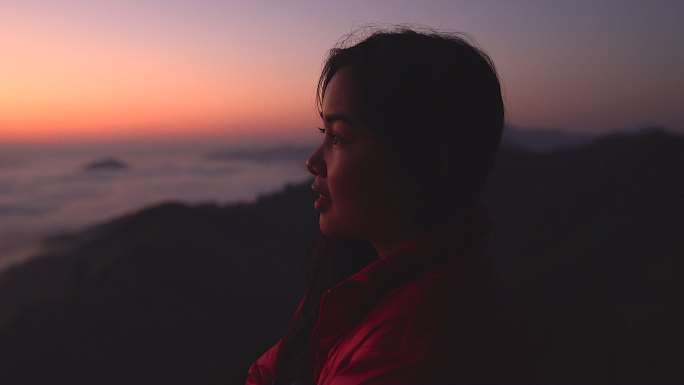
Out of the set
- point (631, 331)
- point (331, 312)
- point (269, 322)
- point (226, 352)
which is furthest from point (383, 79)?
point (269, 322)

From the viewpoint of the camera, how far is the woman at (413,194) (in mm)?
1193

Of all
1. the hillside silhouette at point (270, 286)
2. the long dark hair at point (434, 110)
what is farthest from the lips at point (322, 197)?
the hillside silhouette at point (270, 286)

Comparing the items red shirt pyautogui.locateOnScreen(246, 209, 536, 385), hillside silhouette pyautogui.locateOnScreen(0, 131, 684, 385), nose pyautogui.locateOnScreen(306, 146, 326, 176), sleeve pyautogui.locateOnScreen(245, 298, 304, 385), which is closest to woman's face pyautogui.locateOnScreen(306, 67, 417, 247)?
nose pyautogui.locateOnScreen(306, 146, 326, 176)

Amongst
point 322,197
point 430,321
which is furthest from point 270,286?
point 430,321

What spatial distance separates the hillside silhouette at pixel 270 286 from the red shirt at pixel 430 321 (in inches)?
135

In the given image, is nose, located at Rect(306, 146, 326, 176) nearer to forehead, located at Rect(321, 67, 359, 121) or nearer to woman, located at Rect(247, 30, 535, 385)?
woman, located at Rect(247, 30, 535, 385)

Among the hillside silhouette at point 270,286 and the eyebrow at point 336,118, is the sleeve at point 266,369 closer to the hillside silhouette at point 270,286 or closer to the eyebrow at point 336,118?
the eyebrow at point 336,118

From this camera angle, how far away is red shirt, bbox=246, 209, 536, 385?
1.11m

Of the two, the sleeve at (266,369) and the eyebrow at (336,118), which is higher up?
the eyebrow at (336,118)

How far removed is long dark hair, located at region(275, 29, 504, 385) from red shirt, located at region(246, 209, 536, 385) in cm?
11

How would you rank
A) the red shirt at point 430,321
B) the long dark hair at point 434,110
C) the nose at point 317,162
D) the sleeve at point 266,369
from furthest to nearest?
the sleeve at point 266,369, the nose at point 317,162, the long dark hair at point 434,110, the red shirt at point 430,321

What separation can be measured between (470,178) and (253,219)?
491 inches

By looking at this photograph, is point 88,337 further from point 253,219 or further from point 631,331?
point 253,219

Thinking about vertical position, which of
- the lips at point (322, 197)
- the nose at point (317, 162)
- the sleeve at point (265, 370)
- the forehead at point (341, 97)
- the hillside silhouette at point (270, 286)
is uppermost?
the forehead at point (341, 97)
